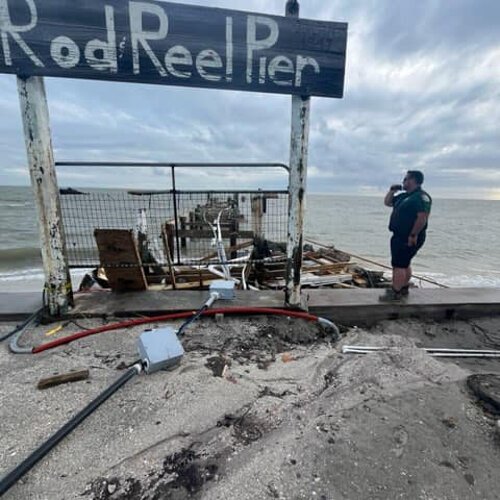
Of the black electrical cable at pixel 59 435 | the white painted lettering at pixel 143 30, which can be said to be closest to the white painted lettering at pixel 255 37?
the white painted lettering at pixel 143 30

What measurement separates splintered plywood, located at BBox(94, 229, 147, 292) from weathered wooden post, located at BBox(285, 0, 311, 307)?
178 cm

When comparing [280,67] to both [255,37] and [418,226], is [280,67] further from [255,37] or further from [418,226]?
[418,226]

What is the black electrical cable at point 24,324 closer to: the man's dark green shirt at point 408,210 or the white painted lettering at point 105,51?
the white painted lettering at point 105,51

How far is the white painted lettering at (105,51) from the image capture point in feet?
8.04

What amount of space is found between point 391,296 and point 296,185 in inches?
79.4

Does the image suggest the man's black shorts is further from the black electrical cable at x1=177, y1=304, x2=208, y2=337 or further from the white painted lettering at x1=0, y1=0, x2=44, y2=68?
the white painted lettering at x1=0, y1=0, x2=44, y2=68

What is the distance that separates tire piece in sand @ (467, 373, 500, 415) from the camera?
1.96 meters

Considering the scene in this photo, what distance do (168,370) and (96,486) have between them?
89 centimetres

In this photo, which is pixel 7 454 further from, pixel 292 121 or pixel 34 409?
pixel 292 121

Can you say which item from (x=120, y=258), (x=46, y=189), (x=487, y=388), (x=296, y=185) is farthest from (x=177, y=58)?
(x=487, y=388)

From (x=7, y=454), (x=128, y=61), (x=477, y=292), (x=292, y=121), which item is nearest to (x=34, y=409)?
(x=7, y=454)

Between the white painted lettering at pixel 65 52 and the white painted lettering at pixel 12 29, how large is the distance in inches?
6.2

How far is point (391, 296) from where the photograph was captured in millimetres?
3854

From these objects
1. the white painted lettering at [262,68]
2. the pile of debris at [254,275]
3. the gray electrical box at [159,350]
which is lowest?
the pile of debris at [254,275]
